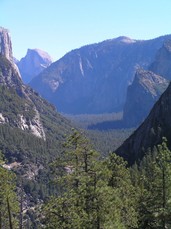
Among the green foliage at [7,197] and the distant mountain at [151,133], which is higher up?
the green foliage at [7,197]

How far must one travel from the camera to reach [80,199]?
40219 mm

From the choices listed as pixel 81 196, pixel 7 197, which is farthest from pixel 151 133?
pixel 81 196

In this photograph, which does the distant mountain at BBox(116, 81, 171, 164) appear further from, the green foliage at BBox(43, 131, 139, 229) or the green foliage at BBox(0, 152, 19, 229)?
the green foliage at BBox(43, 131, 139, 229)

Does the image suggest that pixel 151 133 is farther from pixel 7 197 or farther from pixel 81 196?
pixel 81 196

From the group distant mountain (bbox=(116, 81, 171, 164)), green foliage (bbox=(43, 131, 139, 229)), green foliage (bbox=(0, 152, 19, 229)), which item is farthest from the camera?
distant mountain (bbox=(116, 81, 171, 164))

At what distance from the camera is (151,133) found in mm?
162500

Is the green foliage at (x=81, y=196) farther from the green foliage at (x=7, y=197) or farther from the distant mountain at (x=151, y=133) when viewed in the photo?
the distant mountain at (x=151, y=133)

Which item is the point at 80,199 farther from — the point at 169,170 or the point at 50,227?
the point at 169,170

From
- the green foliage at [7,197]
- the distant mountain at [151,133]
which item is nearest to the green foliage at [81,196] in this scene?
the green foliage at [7,197]

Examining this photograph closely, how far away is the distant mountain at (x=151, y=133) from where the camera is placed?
15912 centimetres

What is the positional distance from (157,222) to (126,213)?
18.8 ft

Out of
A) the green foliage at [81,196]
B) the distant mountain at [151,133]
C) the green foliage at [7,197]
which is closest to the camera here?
the green foliage at [81,196]

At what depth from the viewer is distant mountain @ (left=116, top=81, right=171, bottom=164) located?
159125mm

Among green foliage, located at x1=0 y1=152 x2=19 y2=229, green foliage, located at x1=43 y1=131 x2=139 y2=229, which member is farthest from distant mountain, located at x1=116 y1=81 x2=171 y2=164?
green foliage, located at x1=43 y1=131 x2=139 y2=229
